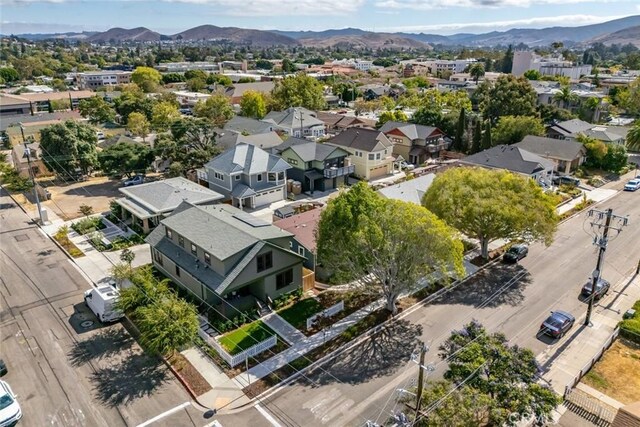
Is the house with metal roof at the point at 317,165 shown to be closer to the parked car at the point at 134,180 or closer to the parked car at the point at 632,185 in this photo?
the parked car at the point at 134,180

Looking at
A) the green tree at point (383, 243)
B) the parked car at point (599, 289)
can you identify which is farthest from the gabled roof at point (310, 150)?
the parked car at point (599, 289)

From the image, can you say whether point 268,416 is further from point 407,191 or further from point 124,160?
point 124,160

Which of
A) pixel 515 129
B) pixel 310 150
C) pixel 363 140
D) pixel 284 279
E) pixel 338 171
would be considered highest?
pixel 515 129

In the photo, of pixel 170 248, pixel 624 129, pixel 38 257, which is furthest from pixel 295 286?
pixel 624 129

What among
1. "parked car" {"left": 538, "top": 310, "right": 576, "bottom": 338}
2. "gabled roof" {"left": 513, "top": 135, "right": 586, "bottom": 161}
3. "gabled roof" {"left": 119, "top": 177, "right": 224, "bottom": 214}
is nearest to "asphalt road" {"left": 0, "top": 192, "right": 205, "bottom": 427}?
"gabled roof" {"left": 119, "top": 177, "right": 224, "bottom": 214}

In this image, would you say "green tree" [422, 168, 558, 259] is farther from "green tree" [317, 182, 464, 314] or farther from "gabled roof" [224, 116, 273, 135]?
"gabled roof" [224, 116, 273, 135]

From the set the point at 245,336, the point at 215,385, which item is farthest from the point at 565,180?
the point at 215,385
